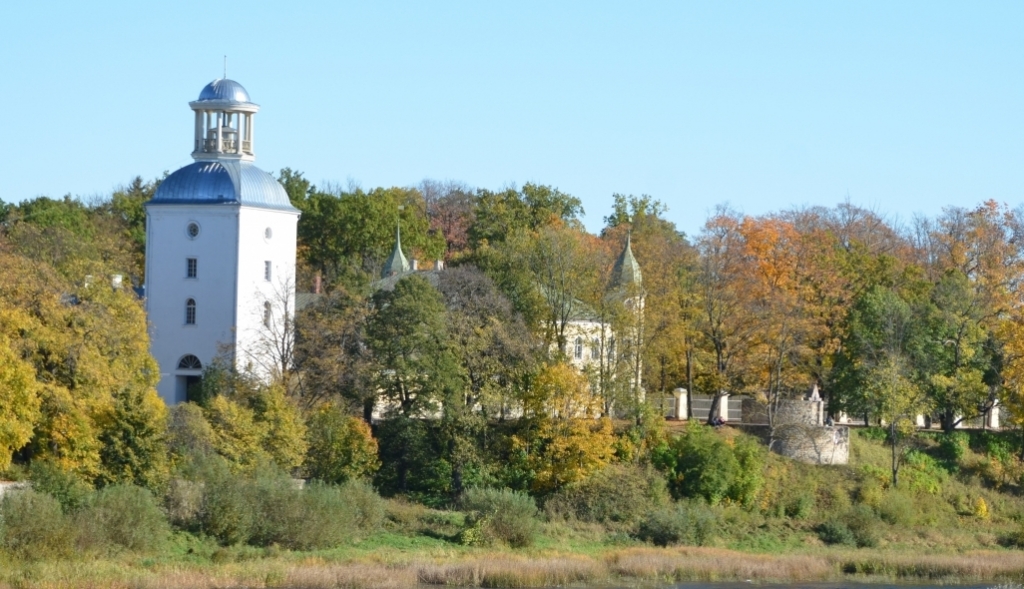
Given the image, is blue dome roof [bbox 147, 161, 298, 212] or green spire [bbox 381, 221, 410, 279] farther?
green spire [bbox 381, 221, 410, 279]

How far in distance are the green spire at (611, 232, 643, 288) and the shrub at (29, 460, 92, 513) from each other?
68.4 feet

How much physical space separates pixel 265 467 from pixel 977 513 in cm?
2417

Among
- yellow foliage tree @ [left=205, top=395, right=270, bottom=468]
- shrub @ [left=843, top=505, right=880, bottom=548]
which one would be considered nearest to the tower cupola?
yellow foliage tree @ [left=205, top=395, right=270, bottom=468]

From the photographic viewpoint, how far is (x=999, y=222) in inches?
2881

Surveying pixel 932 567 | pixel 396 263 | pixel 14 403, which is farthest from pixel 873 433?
pixel 14 403

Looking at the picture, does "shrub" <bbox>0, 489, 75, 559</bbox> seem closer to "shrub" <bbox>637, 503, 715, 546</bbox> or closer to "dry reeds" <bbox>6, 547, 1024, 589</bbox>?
"dry reeds" <bbox>6, 547, 1024, 589</bbox>

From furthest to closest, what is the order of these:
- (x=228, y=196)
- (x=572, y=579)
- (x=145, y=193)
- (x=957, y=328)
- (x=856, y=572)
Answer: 1. (x=145, y=193)
2. (x=957, y=328)
3. (x=228, y=196)
4. (x=856, y=572)
5. (x=572, y=579)

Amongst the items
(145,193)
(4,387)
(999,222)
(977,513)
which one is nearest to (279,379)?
(4,387)

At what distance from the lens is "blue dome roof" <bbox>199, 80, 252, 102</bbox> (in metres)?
64.2

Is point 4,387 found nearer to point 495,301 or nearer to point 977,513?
point 495,301

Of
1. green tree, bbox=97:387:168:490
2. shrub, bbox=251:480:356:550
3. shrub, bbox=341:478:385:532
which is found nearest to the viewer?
shrub, bbox=251:480:356:550

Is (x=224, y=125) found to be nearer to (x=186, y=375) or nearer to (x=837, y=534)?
(x=186, y=375)

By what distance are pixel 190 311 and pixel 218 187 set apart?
4.28 meters

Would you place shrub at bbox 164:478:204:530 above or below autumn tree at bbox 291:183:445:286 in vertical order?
below
